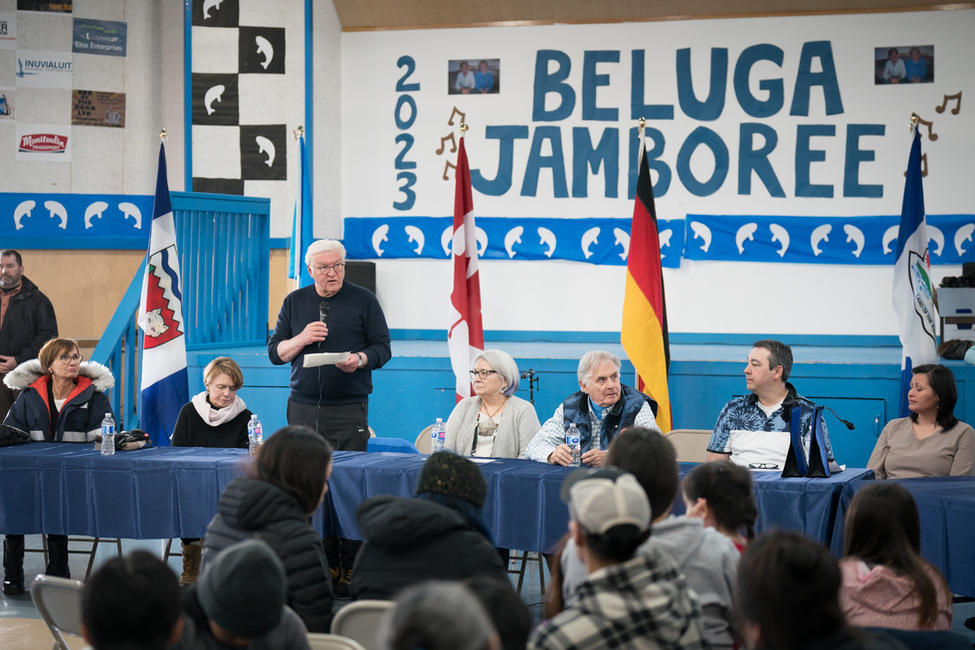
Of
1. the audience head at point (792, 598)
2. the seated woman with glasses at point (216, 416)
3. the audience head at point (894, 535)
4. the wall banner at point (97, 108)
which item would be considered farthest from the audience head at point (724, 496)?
the wall banner at point (97, 108)

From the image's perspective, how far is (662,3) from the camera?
7.98 meters

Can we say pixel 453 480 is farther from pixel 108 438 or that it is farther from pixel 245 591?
pixel 108 438

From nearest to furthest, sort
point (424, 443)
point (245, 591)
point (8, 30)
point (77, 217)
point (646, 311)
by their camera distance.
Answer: point (245, 591) → point (424, 443) → point (646, 311) → point (8, 30) → point (77, 217)

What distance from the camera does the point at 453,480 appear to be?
2.67m

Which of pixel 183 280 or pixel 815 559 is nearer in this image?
pixel 815 559

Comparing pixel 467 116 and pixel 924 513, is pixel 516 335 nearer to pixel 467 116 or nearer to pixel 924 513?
pixel 467 116

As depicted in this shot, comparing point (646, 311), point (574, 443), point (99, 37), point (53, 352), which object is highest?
point (99, 37)

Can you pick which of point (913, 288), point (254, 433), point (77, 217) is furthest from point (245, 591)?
point (77, 217)

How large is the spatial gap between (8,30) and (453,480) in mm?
7167

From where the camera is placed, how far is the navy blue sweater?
5059 millimetres

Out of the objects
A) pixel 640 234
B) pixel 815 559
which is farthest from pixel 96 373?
pixel 815 559

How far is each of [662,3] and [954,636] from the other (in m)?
6.59

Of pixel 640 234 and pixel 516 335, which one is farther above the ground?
pixel 640 234

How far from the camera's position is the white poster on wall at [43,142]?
26.9 feet
